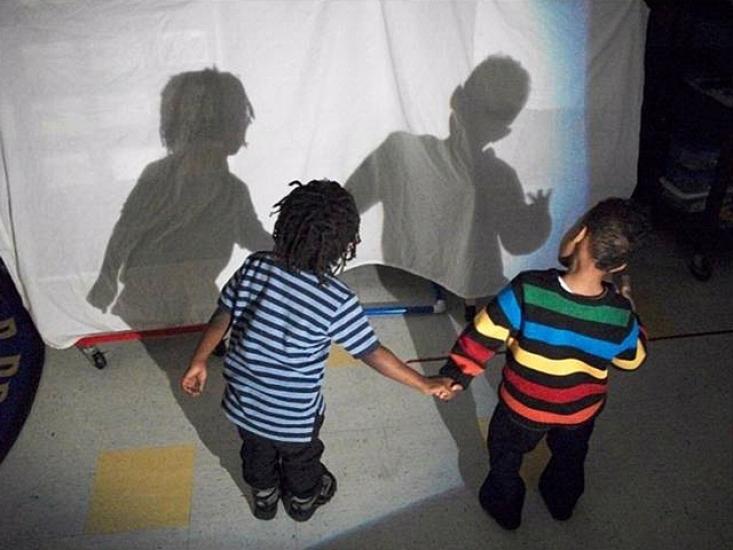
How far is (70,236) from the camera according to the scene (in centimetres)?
193

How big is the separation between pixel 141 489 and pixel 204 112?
1.02 metres

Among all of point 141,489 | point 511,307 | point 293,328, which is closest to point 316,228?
point 293,328

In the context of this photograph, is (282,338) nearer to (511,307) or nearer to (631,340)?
(511,307)

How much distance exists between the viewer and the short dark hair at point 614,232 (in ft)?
3.86

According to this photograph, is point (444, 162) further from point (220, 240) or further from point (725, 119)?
point (725, 119)

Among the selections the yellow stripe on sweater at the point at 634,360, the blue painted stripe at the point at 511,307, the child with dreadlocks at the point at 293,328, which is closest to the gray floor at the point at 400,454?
the child with dreadlocks at the point at 293,328

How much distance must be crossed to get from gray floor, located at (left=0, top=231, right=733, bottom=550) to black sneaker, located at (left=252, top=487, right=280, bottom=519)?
0.03 metres

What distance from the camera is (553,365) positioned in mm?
1322

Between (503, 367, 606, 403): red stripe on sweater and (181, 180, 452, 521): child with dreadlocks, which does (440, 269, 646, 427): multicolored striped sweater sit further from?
(181, 180, 452, 521): child with dreadlocks

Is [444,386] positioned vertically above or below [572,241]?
below

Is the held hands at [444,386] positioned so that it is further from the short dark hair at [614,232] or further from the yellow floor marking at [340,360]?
the yellow floor marking at [340,360]

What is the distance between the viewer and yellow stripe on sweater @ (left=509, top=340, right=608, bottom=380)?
1.32m

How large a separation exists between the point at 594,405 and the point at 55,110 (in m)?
1.51

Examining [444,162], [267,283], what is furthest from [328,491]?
[444,162]
